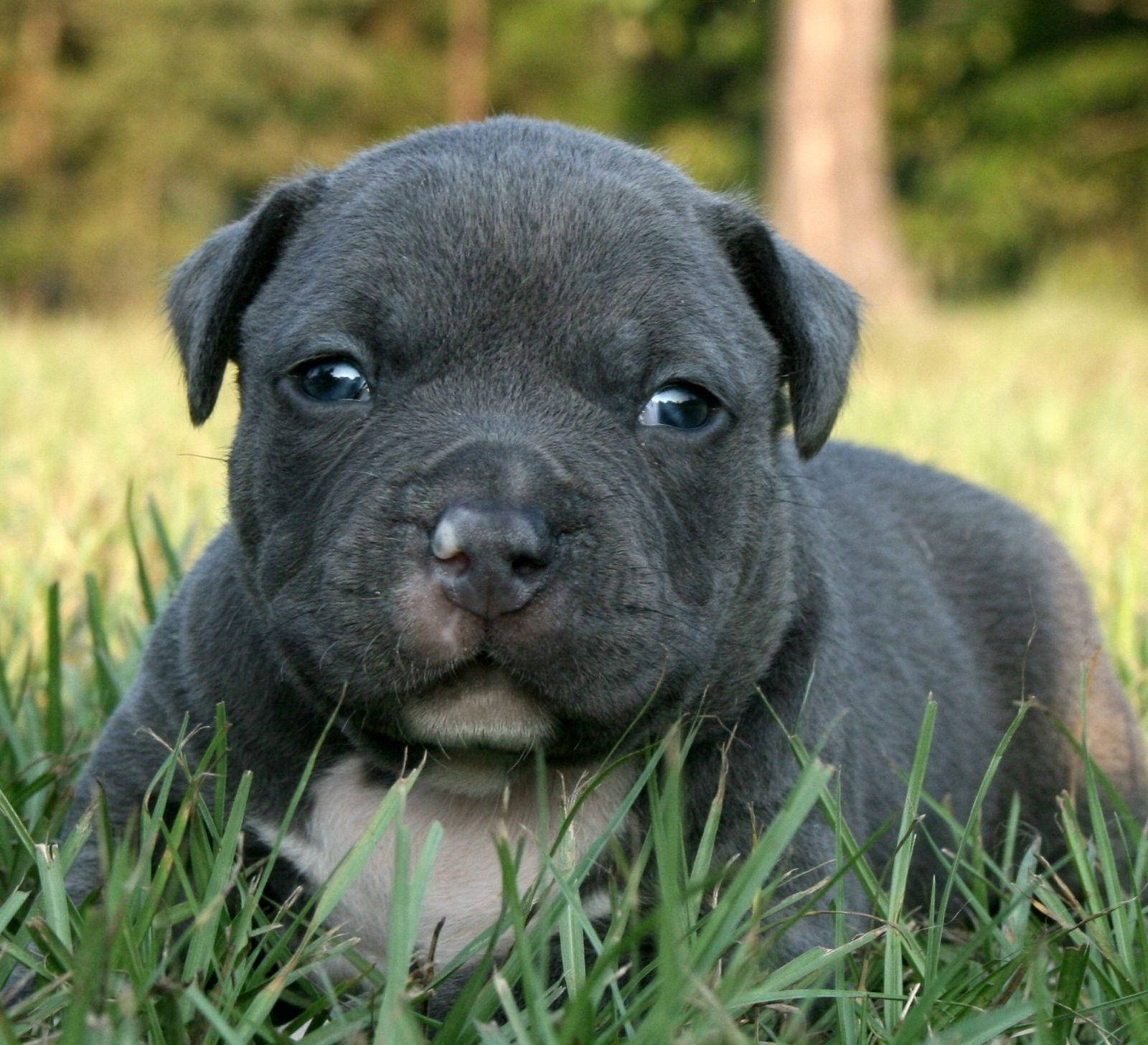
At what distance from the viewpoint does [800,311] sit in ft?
11.0

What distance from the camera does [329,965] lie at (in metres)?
2.99

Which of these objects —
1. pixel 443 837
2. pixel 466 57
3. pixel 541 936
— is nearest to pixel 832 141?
pixel 443 837

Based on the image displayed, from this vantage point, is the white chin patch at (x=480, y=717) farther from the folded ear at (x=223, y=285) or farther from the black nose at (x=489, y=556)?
the folded ear at (x=223, y=285)

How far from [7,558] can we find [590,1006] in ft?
12.3

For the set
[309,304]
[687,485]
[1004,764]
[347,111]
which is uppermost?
[347,111]

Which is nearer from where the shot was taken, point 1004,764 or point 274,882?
point 274,882

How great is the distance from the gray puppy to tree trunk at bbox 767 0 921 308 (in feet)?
51.9

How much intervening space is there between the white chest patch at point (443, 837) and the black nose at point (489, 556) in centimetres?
60

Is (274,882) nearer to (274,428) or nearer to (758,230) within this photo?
(274,428)

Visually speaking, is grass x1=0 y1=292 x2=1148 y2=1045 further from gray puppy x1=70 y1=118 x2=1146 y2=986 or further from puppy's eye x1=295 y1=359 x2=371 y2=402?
puppy's eye x1=295 y1=359 x2=371 y2=402

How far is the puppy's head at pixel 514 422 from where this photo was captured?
8.55 ft

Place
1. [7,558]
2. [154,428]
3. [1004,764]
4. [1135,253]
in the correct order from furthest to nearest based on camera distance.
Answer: [1135,253], [154,428], [7,558], [1004,764]

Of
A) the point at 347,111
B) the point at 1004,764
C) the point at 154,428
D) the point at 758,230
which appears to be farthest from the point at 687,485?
the point at 347,111

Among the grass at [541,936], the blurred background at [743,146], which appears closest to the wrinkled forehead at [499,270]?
the grass at [541,936]
